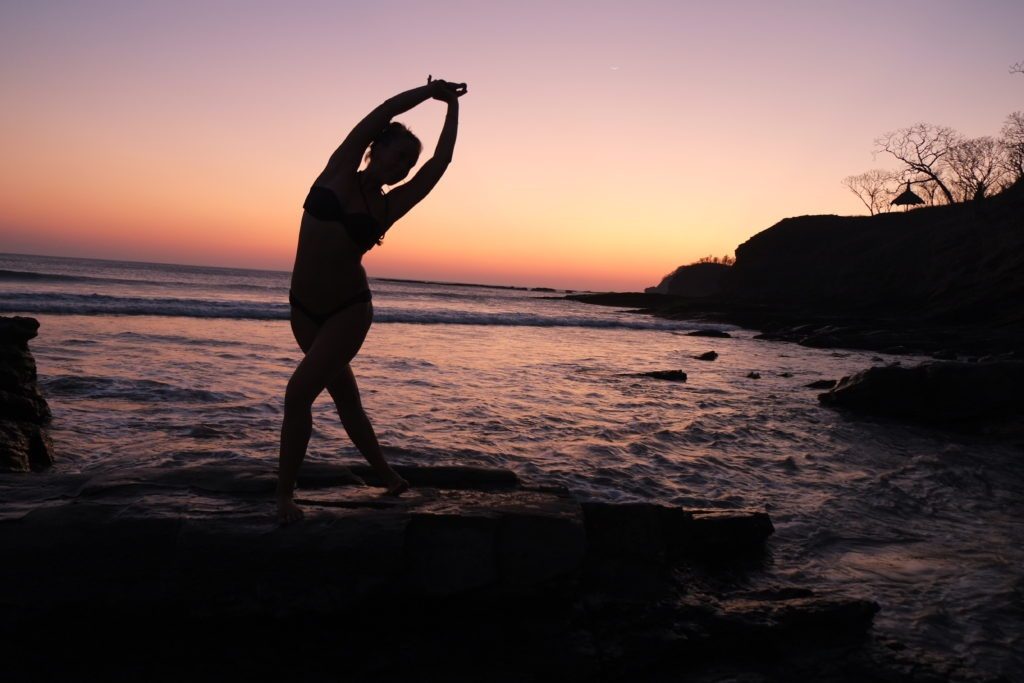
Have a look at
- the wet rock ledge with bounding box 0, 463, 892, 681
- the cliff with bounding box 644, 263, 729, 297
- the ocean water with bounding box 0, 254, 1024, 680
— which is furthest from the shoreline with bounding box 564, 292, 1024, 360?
the cliff with bounding box 644, 263, 729, 297

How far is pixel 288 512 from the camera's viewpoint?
319 centimetres

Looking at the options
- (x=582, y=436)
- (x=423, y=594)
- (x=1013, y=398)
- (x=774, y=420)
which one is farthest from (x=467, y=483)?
(x=1013, y=398)

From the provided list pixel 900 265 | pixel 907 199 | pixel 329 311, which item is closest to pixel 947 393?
pixel 329 311

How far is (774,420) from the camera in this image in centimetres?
1016

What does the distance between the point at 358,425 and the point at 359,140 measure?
60.9 inches

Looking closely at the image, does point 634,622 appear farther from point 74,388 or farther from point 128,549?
point 74,388

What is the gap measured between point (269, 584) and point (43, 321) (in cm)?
2082

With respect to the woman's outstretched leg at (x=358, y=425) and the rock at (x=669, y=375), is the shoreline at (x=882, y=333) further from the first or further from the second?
the woman's outstretched leg at (x=358, y=425)

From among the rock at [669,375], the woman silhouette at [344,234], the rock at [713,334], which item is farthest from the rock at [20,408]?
the rock at [713,334]

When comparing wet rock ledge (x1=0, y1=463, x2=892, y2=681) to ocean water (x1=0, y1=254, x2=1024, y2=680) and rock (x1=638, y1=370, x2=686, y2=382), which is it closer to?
ocean water (x1=0, y1=254, x2=1024, y2=680)

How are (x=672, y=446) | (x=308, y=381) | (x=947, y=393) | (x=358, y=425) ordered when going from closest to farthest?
1. (x=308, y=381)
2. (x=358, y=425)
3. (x=672, y=446)
4. (x=947, y=393)

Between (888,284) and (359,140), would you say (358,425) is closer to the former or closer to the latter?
(359,140)

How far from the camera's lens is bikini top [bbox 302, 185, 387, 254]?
314 centimetres

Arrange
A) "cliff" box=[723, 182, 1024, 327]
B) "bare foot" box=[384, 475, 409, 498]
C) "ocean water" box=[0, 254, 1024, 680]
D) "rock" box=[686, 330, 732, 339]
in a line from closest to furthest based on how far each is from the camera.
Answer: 1. "bare foot" box=[384, 475, 409, 498]
2. "ocean water" box=[0, 254, 1024, 680]
3. "rock" box=[686, 330, 732, 339]
4. "cliff" box=[723, 182, 1024, 327]
